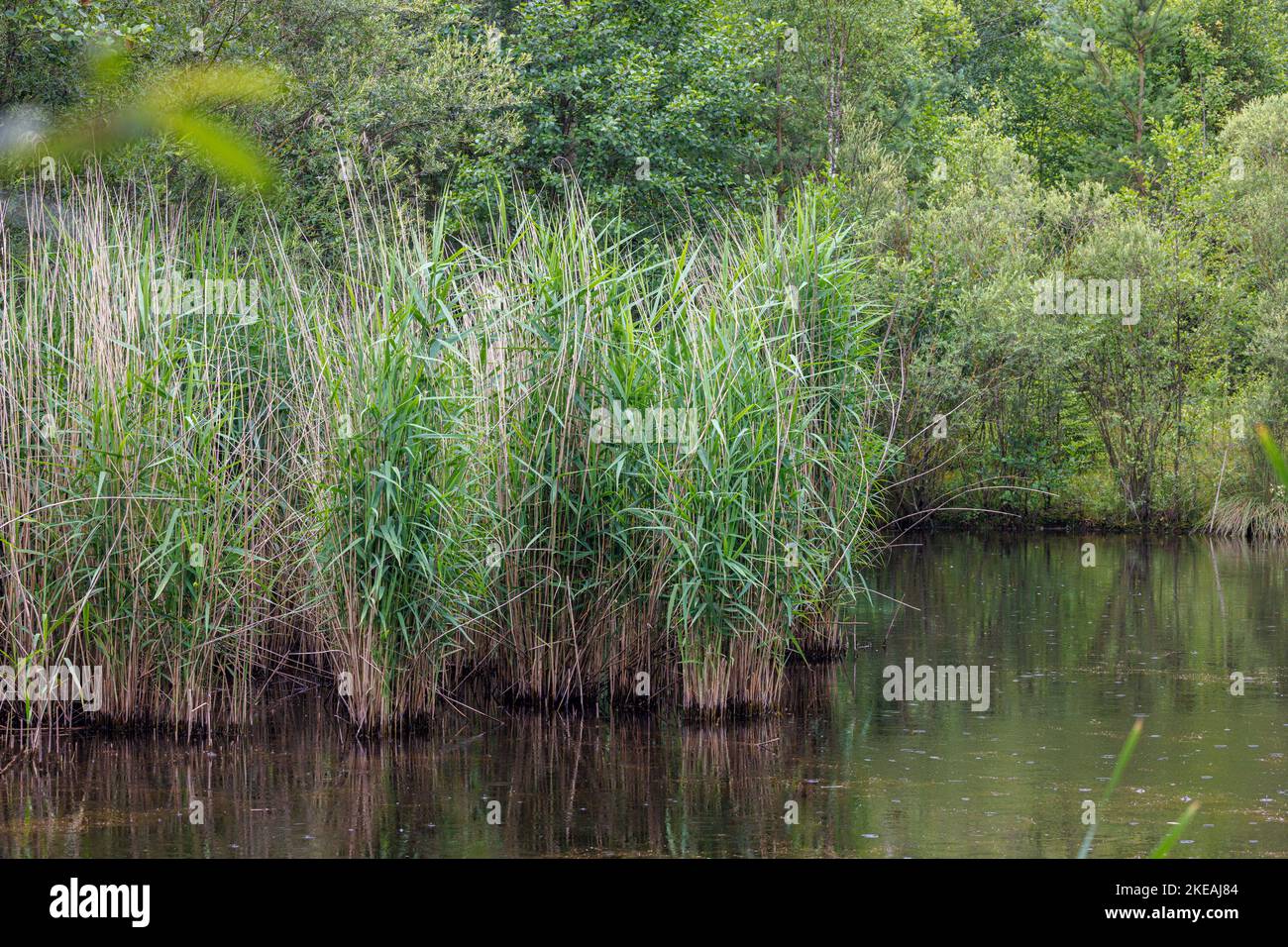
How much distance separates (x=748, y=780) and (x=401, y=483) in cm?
272

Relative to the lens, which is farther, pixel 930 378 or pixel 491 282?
pixel 930 378

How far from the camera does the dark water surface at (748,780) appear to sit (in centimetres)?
683

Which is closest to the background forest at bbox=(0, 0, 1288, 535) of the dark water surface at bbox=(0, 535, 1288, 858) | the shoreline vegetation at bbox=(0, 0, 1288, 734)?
the shoreline vegetation at bbox=(0, 0, 1288, 734)

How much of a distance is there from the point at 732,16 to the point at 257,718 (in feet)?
70.3

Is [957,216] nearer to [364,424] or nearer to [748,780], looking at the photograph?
[364,424]

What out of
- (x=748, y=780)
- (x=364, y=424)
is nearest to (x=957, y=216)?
(x=364, y=424)

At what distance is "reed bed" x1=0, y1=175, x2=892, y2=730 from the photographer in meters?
8.36

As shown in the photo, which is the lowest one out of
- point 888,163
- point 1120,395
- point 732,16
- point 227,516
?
point 227,516

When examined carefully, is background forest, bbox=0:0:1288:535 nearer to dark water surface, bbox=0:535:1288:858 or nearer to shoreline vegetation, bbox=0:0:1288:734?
shoreline vegetation, bbox=0:0:1288:734

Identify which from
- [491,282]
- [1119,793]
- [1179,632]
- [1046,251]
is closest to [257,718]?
[491,282]

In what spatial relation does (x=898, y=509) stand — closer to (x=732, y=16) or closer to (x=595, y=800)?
(x=732, y=16)

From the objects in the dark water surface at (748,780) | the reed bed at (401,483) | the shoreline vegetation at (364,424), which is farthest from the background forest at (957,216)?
the dark water surface at (748,780)

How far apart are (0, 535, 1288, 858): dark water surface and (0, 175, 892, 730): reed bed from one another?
460mm
